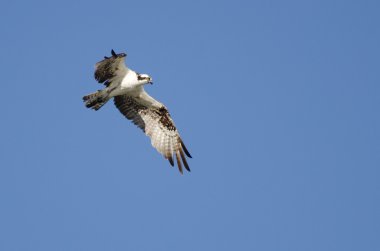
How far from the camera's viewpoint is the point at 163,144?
16656 millimetres

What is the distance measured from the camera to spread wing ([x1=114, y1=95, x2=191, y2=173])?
16.6 meters

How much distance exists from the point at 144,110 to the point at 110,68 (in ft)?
6.55

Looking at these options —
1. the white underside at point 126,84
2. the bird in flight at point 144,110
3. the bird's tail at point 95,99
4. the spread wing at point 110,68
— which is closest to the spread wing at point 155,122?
the bird in flight at point 144,110

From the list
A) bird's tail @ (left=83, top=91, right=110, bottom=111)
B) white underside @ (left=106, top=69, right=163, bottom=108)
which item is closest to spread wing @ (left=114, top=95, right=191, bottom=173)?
white underside @ (left=106, top=69, right=163, bottom=108)

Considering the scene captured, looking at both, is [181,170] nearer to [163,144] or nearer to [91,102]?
[163,144]

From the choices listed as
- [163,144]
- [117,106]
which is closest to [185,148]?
[163,144]

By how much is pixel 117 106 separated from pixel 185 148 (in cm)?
196

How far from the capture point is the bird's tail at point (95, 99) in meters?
15.5

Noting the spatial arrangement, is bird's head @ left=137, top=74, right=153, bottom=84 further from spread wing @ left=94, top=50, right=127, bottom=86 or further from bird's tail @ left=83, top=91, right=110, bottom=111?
bird's tail @ left=83, top=91, right=110, bottom=111

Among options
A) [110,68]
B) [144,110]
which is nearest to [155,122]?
[144,110]

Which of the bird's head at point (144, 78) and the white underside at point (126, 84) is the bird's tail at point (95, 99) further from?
the bird's head at point (144, 78)

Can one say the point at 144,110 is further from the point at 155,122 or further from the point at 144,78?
the point at 144,78

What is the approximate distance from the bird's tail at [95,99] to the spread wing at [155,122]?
0.94m

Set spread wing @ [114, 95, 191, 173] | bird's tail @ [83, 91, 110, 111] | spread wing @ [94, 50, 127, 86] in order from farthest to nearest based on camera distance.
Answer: spread wing @ [114, 95, 191, 173] → bird's tail @ [83, 91, 110, 111] → spread wing @ [94, 50, 127, 86]
